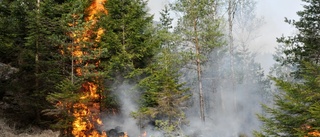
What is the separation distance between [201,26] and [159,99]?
7690mm

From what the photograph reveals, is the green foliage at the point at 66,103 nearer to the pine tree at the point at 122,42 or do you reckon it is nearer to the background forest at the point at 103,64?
the background forest at the point at 103,64

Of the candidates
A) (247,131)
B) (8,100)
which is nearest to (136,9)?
(8,100)

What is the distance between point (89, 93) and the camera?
64.8 ft

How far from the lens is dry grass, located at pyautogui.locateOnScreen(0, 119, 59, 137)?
1468 centimetres

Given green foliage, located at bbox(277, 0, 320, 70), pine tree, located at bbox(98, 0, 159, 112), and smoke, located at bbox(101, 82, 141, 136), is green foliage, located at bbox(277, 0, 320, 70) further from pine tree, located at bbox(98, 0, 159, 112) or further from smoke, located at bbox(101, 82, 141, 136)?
smoke, located at bbox(101, 82, 141, 136)

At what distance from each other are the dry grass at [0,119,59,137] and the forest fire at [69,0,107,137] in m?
1.60

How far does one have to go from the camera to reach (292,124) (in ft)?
34.7

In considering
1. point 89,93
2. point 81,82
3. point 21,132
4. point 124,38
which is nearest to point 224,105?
point 124,38

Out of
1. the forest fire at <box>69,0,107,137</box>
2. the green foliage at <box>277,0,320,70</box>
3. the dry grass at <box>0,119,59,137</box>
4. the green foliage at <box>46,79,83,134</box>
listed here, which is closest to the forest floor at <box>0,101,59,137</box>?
the dry grass at <box>0,119,59,137</box>

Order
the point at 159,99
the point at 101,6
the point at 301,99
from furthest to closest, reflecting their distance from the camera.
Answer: the point at 101,6, the point at 159,99, the point at 301,99

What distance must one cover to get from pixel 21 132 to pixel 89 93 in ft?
17.8

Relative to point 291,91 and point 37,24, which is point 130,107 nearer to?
point 37,24

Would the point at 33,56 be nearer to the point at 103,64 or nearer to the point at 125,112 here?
the point at 103,64

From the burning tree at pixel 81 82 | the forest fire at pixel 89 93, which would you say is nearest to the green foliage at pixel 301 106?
the burning tree at pixel 81 82
